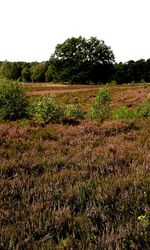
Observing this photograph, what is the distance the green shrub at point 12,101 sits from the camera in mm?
18203

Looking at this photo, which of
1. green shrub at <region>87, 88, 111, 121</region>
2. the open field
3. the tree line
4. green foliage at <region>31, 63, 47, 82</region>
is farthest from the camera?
green foliage at <region>31, 63, 47, 82</region>

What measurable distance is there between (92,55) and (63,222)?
A: 86.8m

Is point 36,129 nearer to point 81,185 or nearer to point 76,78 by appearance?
point 81,185

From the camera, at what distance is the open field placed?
14.5ft

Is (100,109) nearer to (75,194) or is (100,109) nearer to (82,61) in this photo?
(75,194)

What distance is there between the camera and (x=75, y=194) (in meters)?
5.82

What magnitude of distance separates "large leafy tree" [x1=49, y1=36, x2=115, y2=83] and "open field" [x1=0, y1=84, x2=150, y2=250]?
76.4 meters

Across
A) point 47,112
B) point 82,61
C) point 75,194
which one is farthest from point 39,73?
point 75,194

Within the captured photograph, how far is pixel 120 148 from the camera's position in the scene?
Answer: 9.19 m

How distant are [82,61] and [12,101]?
236 ft

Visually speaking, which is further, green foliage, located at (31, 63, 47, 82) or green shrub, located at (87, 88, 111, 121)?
green foliage, located at (31, 63, 47, 82)

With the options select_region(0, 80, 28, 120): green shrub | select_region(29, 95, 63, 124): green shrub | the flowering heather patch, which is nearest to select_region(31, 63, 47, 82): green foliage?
select_region(0, 80, 28, 120): green shrub

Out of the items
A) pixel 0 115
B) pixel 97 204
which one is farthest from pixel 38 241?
pixel 0 115

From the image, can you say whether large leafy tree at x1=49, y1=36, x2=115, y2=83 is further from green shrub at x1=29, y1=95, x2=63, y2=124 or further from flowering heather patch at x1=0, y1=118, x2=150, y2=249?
flowering heather patch at x1=0, y1=118, x2=150, y2=249
